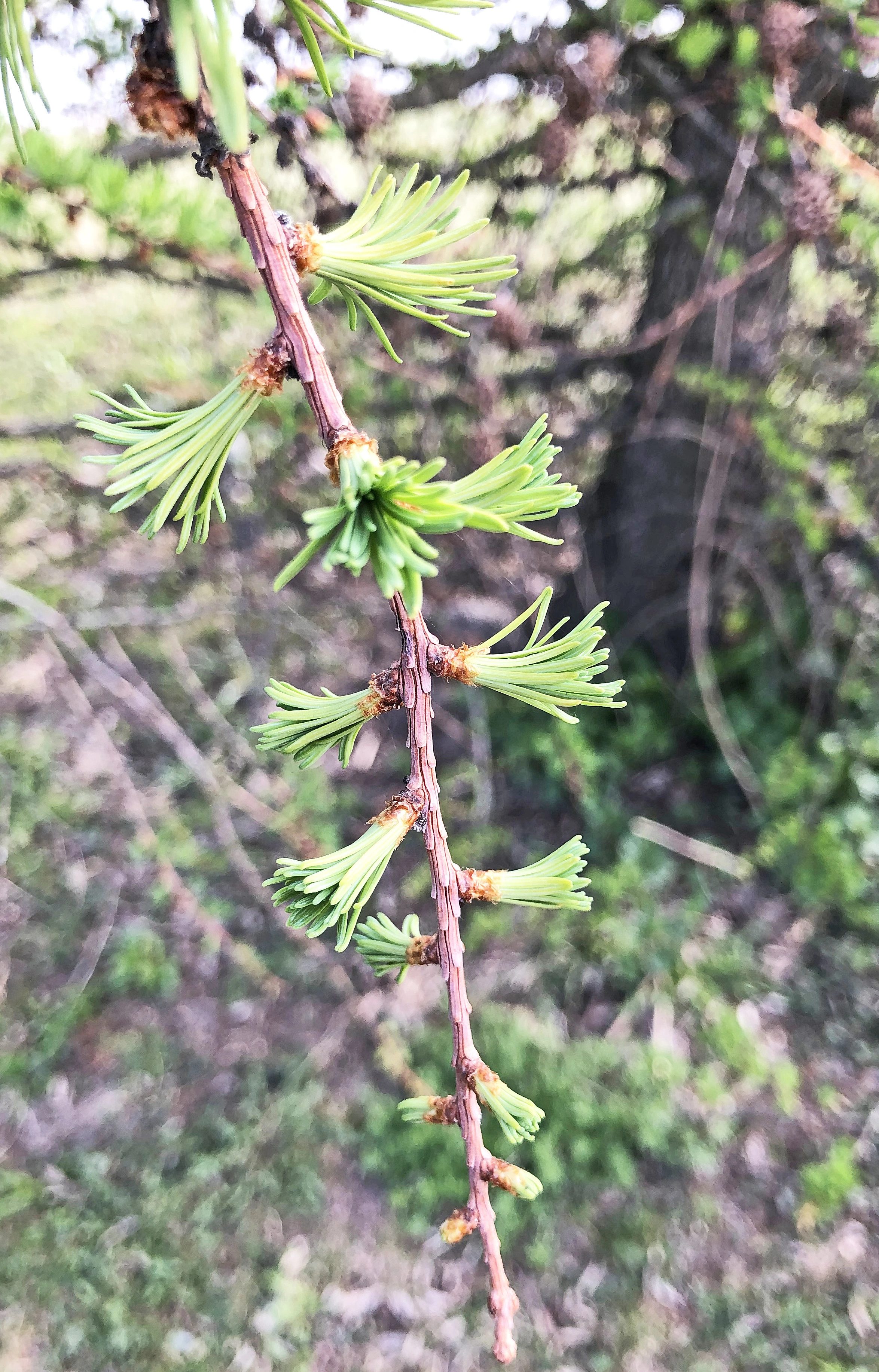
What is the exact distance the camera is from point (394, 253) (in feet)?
0.93

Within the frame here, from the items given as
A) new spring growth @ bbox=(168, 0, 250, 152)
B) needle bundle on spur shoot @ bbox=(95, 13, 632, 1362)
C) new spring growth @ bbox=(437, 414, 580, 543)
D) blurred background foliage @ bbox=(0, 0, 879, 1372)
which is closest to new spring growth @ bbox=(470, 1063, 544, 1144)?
needle bundle on spur shoot @ bbox=(95, 13, 632, 1362)

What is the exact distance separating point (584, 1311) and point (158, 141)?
164 centimetres

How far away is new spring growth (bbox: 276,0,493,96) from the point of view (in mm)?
241

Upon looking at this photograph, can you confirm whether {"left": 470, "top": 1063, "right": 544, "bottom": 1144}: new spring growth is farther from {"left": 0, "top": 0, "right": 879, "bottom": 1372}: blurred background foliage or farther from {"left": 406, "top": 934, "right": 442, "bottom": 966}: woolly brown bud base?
{"left": 0, "top": 0, "right": 879, "bottom": 1372}: blurred background foliage

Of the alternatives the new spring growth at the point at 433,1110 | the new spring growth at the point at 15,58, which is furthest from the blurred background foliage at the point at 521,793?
the new spring growth at the point at 433,1110

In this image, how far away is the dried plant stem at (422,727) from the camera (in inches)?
9.8

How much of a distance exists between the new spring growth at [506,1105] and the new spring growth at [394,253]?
0.94 ft

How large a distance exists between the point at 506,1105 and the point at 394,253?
0.34 metres

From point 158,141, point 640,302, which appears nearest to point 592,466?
point 640,302

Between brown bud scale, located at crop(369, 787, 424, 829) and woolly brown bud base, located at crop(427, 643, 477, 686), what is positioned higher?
woolly brown bud base, located at crop(427, 643, 477, 686)

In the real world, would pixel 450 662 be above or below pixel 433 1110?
above

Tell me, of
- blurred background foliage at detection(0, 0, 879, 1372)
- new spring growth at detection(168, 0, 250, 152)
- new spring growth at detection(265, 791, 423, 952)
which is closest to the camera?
new spring growth at detection(168, 0, 250, 152)

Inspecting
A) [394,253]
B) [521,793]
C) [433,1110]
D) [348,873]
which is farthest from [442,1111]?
[521,793]

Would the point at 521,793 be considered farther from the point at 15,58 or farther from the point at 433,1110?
the point at 15,58
